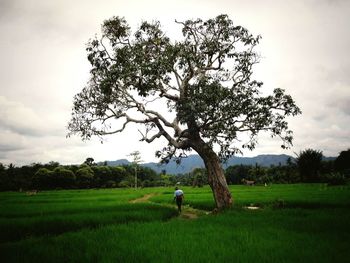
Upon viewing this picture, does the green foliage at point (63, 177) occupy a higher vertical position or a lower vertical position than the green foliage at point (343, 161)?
lower

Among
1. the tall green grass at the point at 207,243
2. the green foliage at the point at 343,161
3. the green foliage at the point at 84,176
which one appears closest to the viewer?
the tall green grass at the point at 207,243

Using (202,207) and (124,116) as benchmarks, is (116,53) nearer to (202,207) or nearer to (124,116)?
(124,116)

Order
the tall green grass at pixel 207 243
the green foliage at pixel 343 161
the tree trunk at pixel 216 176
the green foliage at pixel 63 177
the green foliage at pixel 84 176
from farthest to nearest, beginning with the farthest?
1. the green foliage at pixel 84 176
2. the green foliage at pixel 63 177
3. the green foliage at pixel 343 161
4. the tree trunk at pixel 216 176
5. the tall green grass at pixel 207 243

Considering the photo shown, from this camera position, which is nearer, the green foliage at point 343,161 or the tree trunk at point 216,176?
the tree trunk at point 216,176

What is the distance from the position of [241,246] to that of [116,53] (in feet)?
50.9

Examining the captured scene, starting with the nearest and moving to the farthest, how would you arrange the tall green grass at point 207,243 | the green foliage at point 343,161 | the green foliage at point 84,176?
1. the tall green grass at point 207,243
2. the green foliage at point 343,161
3. the green foliage at point 84,176

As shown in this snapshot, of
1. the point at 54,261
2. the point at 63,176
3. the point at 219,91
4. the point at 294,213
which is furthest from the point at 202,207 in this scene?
the point at 63,176

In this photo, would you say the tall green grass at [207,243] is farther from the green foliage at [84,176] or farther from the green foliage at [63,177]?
the green foliage at [84,176]

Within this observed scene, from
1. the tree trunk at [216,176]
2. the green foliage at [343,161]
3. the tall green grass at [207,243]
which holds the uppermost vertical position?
the green foliage at [343,161]

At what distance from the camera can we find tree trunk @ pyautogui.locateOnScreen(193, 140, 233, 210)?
21578 millimetres

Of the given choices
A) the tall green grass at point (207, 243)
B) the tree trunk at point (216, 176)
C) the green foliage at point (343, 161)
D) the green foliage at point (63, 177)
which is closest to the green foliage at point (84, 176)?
the green foliage at point (63, 177)

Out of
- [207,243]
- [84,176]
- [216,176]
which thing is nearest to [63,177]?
[84,176]

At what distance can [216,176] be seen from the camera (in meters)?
21.6

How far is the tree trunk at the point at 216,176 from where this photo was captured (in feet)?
70.8
